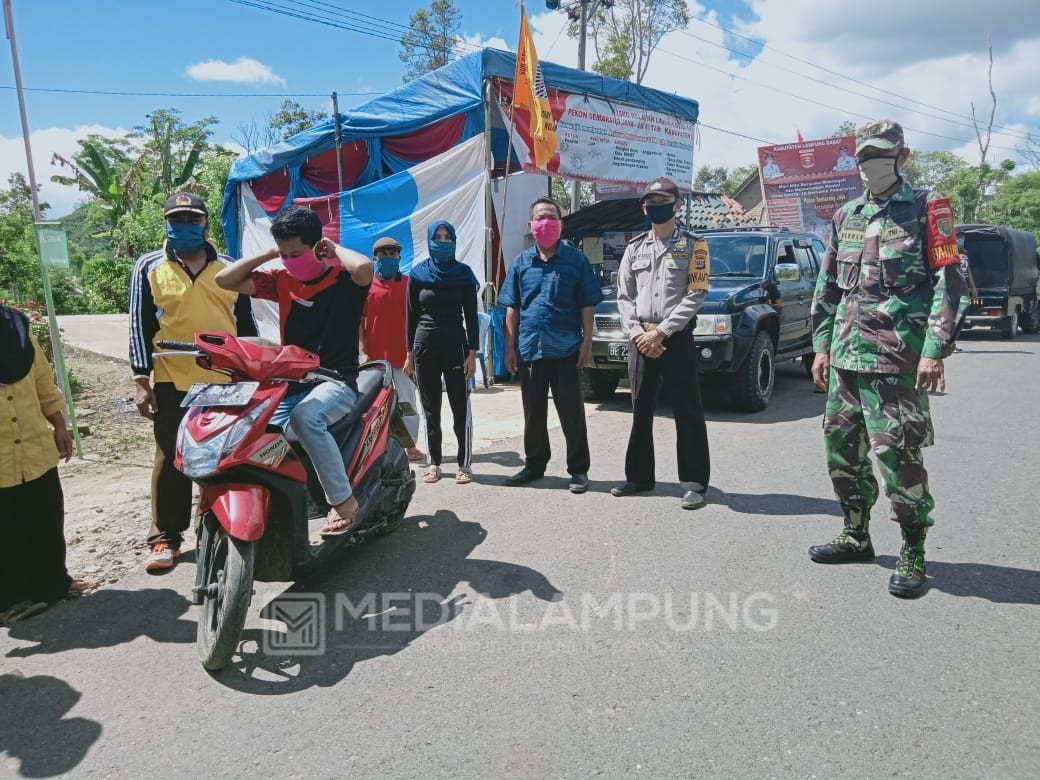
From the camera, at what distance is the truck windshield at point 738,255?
28.0 feet

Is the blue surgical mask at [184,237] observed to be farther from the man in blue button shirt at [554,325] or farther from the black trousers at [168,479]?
the man in blue button shirt at [554,325]

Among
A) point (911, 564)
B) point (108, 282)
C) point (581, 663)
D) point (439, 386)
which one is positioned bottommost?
point (581, 663)

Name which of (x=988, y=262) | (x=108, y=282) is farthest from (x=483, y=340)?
(x=108, y=282)

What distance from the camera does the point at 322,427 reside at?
10.4 ft

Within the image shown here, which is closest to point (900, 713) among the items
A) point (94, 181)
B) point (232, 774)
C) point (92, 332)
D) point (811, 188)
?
point (232, 774)

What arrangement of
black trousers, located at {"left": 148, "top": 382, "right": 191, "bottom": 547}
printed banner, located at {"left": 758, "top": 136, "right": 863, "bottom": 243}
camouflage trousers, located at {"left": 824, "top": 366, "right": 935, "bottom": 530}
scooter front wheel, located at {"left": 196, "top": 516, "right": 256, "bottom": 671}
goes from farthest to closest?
printed banner, located at {"left": 758, "top": 136, "right": 863, "bottom": 243} < black trousers, located at {"left": 148, "top": 382, "right": 191, "bottom": 547} < camouflage trousers, located at {"left": 824, "top": 366, "right": 935, "bottom": 530} < scooter front wheel, located at {"left": 196, "top": 516, "right": 256, "bottom": 671}

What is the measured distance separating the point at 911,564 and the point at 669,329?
189 centimetres

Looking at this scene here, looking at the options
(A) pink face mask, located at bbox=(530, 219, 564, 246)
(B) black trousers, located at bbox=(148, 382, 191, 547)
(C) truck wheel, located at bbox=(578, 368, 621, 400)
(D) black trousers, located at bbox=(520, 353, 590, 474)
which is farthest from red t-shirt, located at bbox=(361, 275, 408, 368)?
(C) truck wheel, located at bbox=(578, 368, 621, 400)

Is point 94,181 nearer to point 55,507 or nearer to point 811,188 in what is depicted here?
point 811,188

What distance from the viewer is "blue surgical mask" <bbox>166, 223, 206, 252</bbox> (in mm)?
3814

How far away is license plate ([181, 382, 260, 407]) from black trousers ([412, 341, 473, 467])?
2.40 m

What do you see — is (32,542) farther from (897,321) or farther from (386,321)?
(897,321)

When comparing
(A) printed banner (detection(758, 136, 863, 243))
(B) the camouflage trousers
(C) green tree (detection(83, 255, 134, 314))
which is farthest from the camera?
(C) green tree (detection(83, 255, 134, 314))

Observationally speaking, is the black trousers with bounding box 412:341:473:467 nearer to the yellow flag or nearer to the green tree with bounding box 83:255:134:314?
the yellow flag
